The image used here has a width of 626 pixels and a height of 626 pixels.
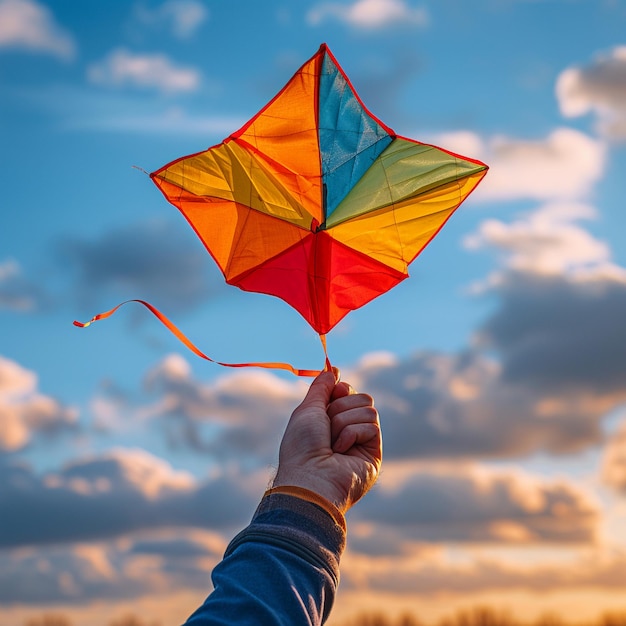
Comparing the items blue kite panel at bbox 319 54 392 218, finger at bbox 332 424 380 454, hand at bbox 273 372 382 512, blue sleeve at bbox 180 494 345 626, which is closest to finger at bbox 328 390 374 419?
hand at bbox 273 372 382 512

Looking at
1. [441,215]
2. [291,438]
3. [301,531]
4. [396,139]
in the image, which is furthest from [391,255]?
[301,531]

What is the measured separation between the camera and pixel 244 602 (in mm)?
3174

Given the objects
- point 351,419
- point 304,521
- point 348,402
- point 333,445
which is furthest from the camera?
point 348,402

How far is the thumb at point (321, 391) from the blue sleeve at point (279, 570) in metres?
0.70

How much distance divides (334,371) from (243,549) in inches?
55.9

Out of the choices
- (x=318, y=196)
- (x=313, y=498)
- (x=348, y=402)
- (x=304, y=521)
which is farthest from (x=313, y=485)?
(x=318, y=196)

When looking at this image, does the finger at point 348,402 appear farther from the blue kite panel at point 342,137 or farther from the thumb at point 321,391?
the blue kite panel at point 342,137

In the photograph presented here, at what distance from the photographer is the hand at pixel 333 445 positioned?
12.5ft

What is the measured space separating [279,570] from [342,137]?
293cm

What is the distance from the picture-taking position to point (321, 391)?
14.2 feet

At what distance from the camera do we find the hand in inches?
151

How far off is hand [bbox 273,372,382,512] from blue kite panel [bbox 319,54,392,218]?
1.33 m

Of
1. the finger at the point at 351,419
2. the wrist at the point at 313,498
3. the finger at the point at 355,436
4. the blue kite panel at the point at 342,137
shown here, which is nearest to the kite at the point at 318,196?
the blue kite panel at the point at 342,137

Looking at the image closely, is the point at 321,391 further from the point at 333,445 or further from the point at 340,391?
the point at 333,445
